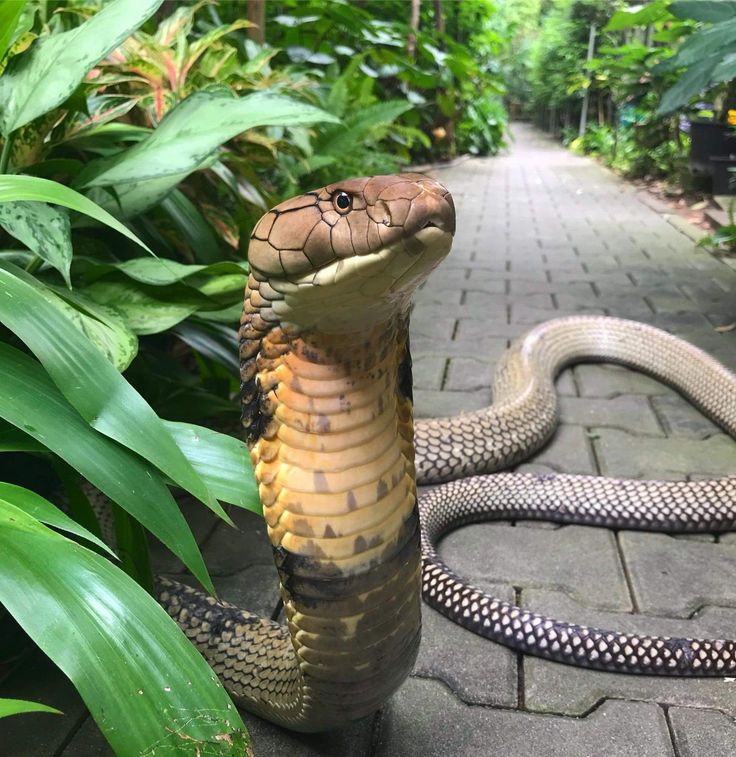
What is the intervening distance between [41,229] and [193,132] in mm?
472

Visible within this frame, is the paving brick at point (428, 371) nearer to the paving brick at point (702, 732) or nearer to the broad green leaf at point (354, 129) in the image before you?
the broad green leaf at point (354, 129)

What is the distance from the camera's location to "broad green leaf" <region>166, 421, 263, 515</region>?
1.08 metres

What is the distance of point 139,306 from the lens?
159cm

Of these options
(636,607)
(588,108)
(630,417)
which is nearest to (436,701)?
(636,607)

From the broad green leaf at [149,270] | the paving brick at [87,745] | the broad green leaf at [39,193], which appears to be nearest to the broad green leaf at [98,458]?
the broad green leaf at [39,193]

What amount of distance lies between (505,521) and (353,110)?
9.57ft

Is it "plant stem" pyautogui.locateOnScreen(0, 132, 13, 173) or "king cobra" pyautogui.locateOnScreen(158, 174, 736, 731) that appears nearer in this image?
"king cobra" pyautogui.locateOnScreen(158, 174, 736, 731)

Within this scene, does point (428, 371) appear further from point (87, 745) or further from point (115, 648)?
point (115, 648)

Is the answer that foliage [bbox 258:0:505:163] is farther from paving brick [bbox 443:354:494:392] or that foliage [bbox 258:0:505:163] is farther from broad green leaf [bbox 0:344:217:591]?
broad green leaf [bbox 0:344:217:591]

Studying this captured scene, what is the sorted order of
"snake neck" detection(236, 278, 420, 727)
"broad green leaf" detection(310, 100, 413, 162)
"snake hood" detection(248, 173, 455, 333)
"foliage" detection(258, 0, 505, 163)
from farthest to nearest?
"foliage" detection(258, 0, 505, 163) → "broad green leaf" detection(310, 100, 413, 162) → "snake neck" detection(236, 278, 420, 727) → "snake hood" detection(248, 173, 455, 333)

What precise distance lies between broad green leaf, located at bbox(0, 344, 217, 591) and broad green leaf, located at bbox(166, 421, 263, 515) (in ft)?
0.28

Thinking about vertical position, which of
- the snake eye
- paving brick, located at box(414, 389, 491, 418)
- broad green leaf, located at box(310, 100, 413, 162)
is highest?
the snake eye

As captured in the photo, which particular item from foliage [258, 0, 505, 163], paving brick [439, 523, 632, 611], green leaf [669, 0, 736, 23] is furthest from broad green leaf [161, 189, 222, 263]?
green leaf [669, 0, 736, 23]

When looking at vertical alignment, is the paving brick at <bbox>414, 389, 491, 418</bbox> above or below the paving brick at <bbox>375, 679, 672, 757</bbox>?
below
